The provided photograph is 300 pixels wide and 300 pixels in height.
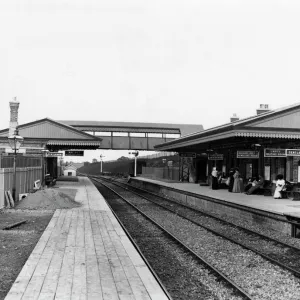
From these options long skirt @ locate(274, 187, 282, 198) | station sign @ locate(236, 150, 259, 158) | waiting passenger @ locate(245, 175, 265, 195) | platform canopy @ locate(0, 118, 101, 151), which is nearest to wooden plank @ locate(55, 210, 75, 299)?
long skirt @ locate(274, 187, 282, 198)

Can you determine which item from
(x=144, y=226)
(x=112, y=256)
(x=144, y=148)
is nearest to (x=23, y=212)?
(x=144, y=226)

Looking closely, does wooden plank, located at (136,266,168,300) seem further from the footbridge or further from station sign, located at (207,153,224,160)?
the footbridge

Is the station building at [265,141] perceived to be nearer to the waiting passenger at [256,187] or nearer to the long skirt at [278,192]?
the waiting passenger at [256,187]

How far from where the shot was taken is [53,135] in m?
31.7

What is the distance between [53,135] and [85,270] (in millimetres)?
26515

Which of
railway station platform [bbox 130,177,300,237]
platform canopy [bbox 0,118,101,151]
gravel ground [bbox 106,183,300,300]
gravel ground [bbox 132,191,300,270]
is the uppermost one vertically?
platform canopy [bbox 0,118,101,151]

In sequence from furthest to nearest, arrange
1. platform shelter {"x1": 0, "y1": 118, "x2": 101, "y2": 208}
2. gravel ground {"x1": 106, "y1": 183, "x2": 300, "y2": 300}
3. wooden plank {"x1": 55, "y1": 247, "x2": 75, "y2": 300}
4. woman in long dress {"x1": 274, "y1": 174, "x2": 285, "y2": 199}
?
woman in long dress {"x1": 274, "y1": 174, "x2": 285, "y2": 199}, platform shelter {"x1": 0, "y1": 118, "x2": 101, "y2": 208}, gravel ground {"x1": 106, "y1": 183, "x2": 300, "y2": 300}, wooden plank {"x1": 55, "y1": 247, "x2": 75, "y2": 300}

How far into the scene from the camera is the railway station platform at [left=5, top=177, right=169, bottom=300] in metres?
4.90

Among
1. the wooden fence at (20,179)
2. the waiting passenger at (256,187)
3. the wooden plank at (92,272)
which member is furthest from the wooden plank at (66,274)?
the waiting passenger at (256,187)

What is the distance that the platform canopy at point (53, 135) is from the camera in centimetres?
3078

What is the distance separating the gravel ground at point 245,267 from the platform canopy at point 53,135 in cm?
1945

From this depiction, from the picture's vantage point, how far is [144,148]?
160 feet

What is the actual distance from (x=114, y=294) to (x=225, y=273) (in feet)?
10.2

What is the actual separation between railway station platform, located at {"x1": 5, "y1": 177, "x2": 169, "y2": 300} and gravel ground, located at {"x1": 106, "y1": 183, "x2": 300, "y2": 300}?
1703 millimetres
